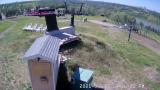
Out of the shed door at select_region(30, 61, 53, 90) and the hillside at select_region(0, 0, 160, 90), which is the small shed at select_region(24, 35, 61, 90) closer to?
the shed door at select_region(30, 61, 53, 90)

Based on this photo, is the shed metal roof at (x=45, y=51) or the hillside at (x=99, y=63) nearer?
the shed metal roof at (x=45, y=51)

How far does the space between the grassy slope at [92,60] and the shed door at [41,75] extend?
314 cm

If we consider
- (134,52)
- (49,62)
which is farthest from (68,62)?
(134,52)

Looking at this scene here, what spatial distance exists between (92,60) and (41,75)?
33.8 ft

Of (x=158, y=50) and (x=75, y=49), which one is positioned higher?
(x=75, y=49)

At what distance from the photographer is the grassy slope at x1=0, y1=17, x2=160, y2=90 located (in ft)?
67.9

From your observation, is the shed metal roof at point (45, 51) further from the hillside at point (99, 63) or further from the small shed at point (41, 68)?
the hillside at point (99, 63)

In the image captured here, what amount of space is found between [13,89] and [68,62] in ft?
22.2

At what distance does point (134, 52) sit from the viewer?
104 ft

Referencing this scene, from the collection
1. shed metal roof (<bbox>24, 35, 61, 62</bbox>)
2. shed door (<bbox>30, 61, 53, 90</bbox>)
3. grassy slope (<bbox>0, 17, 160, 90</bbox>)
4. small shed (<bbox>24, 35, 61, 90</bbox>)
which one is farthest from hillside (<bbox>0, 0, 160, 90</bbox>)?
shed metal roof (<bbox>24, 35, 61, 62</bbox>)

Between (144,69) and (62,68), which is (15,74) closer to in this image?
(62,68)

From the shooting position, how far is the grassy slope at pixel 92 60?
2070 cm

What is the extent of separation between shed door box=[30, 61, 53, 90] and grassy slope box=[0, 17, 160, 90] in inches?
124

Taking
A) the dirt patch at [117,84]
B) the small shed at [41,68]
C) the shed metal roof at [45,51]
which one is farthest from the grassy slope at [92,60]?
the shed metal roof at [45,51]
